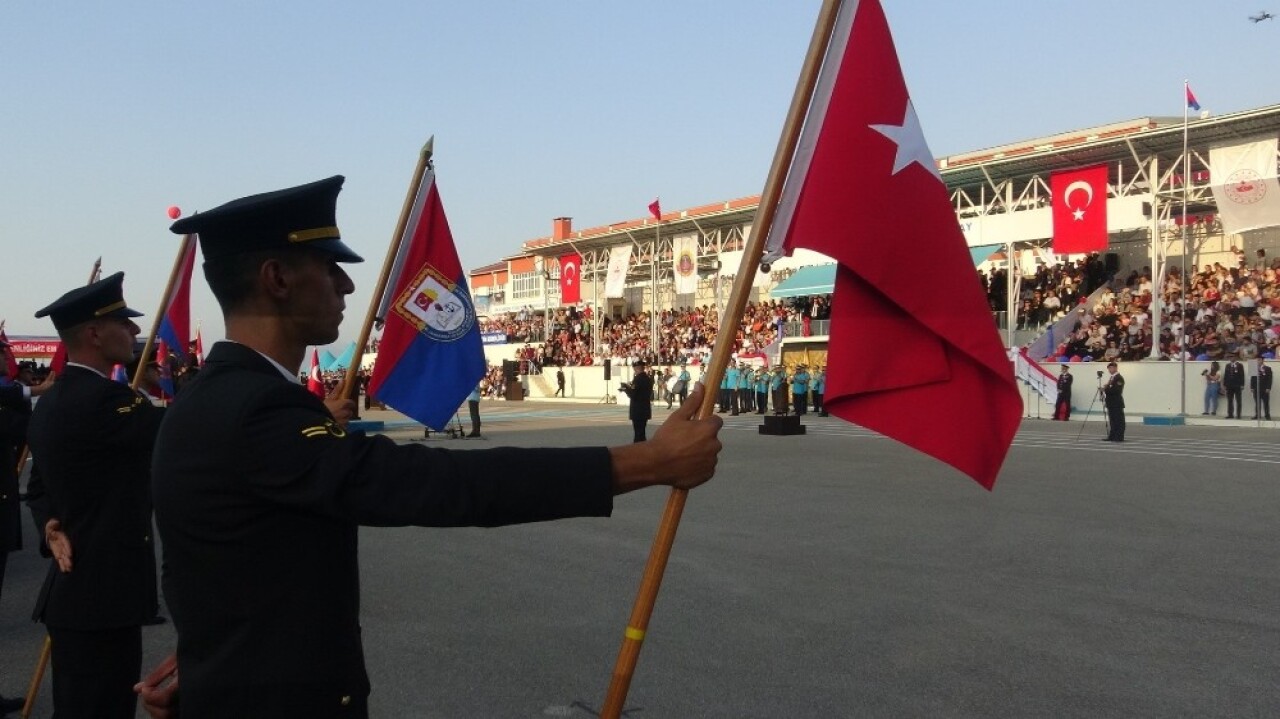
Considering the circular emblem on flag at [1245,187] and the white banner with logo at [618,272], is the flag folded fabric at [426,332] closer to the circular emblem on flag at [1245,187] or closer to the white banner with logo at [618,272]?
the circular emblem on flag at [1245,187]

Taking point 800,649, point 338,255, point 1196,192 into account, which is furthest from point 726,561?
point 1196,192

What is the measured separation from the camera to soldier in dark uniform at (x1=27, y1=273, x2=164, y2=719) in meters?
3.63

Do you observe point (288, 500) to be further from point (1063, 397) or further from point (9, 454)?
point (1063, 397)

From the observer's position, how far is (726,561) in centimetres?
817

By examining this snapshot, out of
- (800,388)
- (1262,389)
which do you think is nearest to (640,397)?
(800,388)

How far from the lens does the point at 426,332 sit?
5.33m

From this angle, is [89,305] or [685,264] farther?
[685,264]

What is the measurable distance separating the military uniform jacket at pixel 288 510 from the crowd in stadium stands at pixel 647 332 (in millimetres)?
34715

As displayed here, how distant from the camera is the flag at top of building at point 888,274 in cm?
291

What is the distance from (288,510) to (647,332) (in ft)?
166

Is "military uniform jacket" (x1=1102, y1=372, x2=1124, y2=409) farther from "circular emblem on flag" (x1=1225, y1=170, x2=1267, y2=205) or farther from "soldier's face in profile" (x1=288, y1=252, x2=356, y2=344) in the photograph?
"soldier's face in profile" (x1=288, y1=252, x2=356, y2=344)

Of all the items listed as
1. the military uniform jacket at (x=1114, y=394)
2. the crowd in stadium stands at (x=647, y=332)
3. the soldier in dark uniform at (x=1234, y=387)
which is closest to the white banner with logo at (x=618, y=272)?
the crowd in stadium stands at (x=647, y=332)

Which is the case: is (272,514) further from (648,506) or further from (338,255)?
(648,506)

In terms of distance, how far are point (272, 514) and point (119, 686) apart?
2.10 meters
